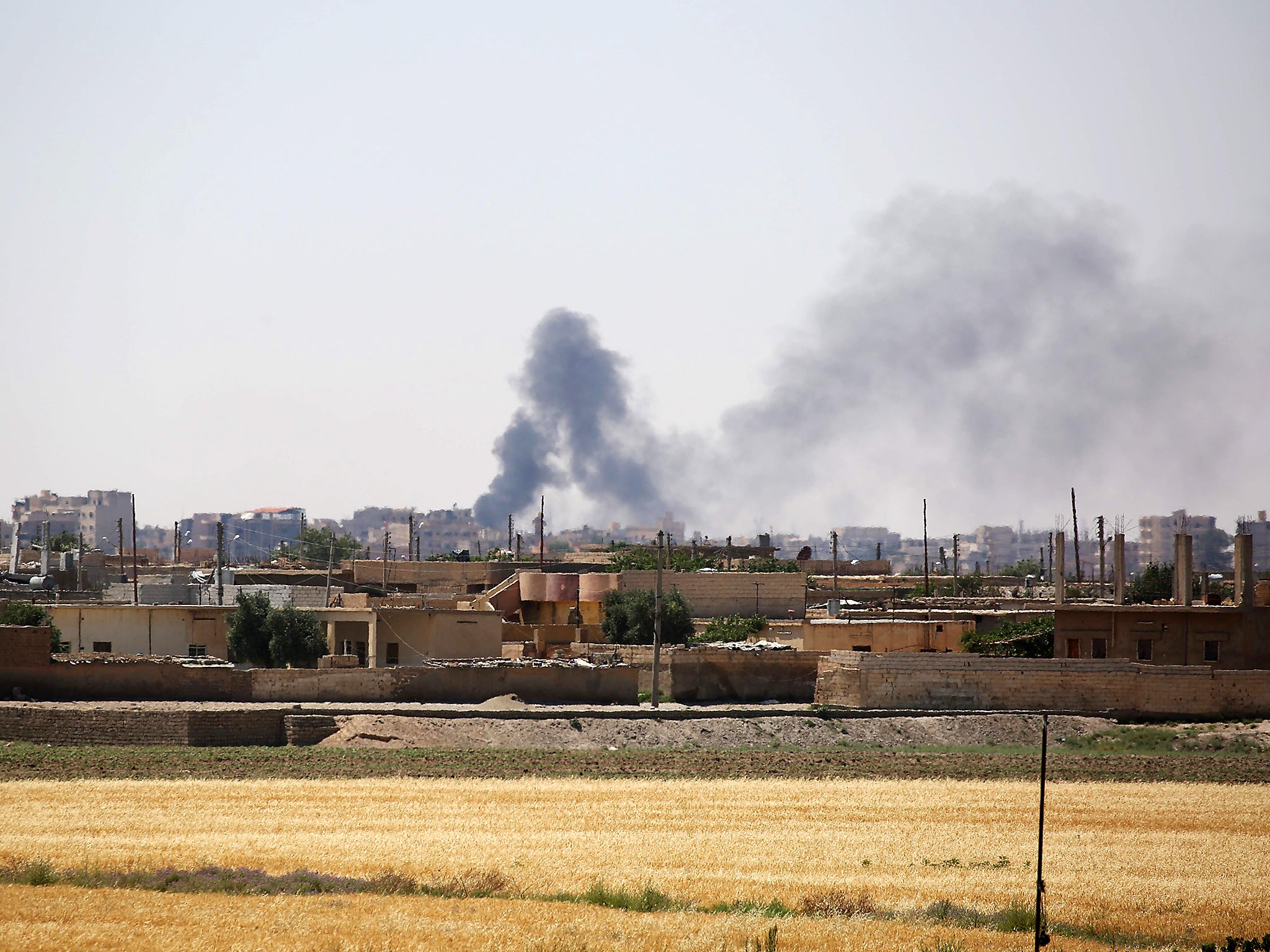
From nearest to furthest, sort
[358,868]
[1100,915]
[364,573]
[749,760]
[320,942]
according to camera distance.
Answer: [320,942] → [1100,915] → [358,868] → [749,760] → [364,573]

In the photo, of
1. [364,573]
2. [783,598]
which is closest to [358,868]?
[783,598]

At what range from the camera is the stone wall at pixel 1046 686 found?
162 ft

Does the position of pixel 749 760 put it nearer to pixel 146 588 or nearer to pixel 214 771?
pixel 214 771

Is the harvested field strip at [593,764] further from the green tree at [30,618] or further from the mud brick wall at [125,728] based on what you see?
the green tree at [30,618]

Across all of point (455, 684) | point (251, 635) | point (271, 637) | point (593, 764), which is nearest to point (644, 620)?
point (455, 684)

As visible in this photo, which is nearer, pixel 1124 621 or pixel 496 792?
pixel 496 792

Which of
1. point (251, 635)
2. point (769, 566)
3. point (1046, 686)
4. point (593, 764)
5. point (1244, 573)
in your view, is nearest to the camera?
point (593, 764)

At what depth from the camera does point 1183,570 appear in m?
54.3

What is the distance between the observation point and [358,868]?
22.4 m

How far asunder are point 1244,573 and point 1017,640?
879cm

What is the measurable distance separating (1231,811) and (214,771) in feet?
79.6

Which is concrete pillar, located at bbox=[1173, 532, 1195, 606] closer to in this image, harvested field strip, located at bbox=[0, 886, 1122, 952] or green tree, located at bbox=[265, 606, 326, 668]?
green tree, located at bbox=[265, 606, 326, 668]

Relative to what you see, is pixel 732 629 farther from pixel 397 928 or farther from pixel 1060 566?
pixel 397 928

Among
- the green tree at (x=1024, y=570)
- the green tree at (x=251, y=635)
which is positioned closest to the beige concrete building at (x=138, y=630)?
the green tree at (x=251, y=635)
